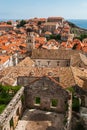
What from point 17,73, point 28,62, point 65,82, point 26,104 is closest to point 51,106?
point 26,104

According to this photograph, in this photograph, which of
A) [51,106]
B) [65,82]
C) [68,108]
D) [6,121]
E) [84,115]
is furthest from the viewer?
[65,82]

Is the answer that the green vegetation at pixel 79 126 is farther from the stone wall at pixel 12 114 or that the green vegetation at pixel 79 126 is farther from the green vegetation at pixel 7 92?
the green vegetation at pixel 7 92

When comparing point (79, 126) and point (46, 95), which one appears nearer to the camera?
point (79, 126)

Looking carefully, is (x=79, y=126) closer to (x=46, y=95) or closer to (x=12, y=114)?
(x=46, y=95)

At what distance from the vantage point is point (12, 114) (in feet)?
78.7

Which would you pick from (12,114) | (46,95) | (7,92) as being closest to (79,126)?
(46,95)

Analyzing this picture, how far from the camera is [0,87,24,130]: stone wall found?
2191cm

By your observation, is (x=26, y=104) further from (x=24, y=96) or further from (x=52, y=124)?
(x=52, y=124)

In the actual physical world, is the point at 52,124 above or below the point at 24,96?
below

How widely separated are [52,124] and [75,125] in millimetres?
2737

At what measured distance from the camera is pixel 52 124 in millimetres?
25312

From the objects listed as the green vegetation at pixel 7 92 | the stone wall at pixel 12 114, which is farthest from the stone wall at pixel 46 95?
the green vegetation at pixel 7 92

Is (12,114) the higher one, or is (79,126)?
(12,114)

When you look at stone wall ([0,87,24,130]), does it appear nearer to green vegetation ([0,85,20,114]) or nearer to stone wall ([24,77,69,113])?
stone wall ([24,77,69,113])
